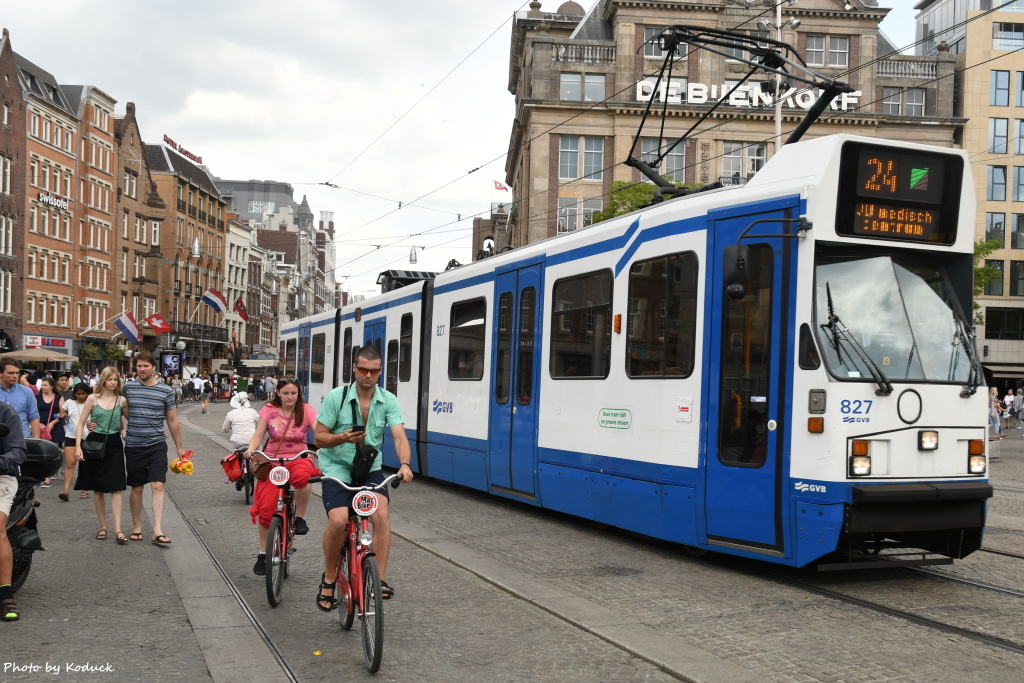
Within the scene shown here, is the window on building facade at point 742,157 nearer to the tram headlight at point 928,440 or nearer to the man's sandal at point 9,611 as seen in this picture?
the tram headlight at point 928,440

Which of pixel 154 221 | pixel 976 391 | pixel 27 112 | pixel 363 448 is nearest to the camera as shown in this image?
pixel 363 448

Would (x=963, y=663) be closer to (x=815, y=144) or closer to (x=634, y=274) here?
(x=815, y=144)

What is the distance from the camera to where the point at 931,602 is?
772cm

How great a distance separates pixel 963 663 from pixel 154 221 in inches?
3064

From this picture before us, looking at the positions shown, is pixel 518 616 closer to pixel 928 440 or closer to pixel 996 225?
pixel 928 440

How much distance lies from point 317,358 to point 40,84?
44.1 m

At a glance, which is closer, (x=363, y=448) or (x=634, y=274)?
(x=363, y=448)

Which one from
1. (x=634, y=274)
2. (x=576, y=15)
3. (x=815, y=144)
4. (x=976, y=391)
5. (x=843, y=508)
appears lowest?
(x=843, y=508)

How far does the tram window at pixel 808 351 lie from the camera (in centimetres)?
810

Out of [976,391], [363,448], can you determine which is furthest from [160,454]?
[976,391]

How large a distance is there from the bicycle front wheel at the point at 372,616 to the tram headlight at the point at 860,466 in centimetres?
369

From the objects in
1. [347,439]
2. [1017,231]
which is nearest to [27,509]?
[347,439]

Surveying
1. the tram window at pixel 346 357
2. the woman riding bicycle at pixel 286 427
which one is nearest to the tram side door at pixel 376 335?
the tram window at pixel 346 357

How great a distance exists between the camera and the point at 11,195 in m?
54.6
